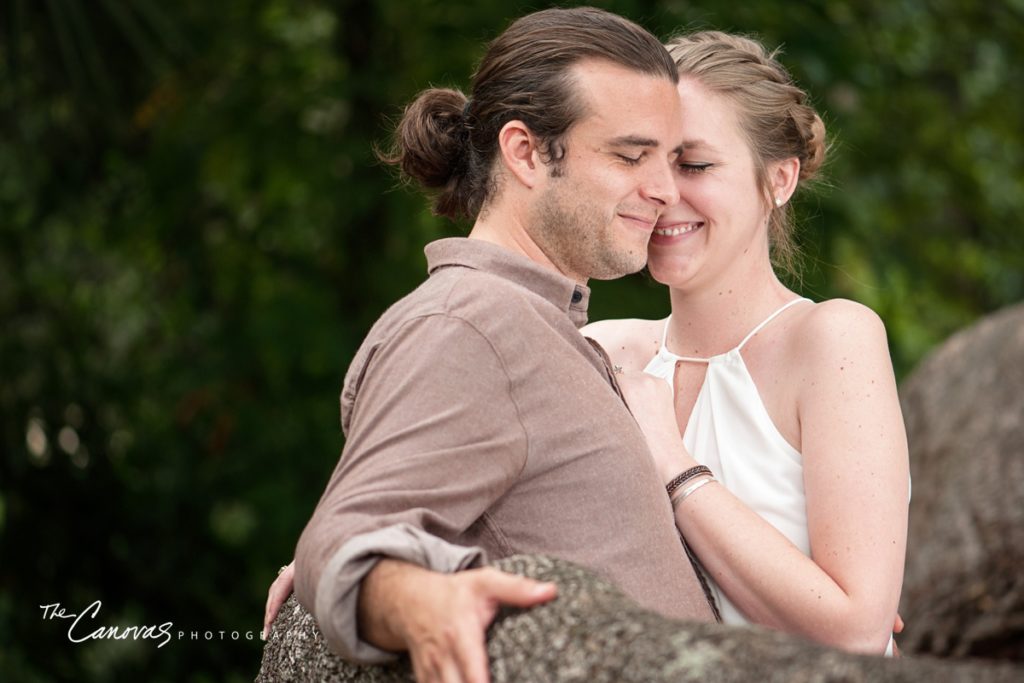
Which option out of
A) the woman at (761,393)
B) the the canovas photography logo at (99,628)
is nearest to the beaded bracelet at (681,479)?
the woman at (761,393)

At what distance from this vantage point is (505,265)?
7.32 feet

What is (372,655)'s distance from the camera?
1.77m

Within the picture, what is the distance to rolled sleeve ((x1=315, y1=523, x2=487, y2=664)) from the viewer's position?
1.68 meters

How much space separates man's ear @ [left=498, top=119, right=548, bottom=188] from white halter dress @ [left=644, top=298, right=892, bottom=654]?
74 centimetres

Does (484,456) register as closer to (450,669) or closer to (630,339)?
(450,669)

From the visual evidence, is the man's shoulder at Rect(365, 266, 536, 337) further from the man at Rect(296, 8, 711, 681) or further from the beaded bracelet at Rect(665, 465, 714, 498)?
the beaded bracelet at Rect(665, 465, 714, 498)

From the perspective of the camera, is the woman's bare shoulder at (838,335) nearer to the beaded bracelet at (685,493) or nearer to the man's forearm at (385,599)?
the beaded bracelet at (685,493)

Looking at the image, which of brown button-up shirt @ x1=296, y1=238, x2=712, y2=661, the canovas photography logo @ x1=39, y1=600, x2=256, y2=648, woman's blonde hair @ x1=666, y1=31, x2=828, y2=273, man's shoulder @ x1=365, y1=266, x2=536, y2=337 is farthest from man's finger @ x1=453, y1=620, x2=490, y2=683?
the canovas photography logo @ x1=39, y1=600, x2=256, y2=648

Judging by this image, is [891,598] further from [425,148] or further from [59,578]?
[59,578]

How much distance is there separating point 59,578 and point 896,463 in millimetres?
4462

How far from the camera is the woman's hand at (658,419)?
243 centimetres

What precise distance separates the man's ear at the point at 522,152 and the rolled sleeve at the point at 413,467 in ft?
1.82

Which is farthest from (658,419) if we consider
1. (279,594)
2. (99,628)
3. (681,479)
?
(99,628)

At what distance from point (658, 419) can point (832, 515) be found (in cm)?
38
